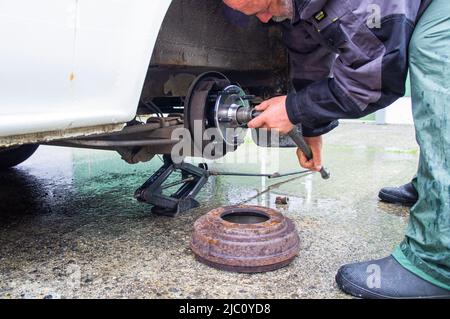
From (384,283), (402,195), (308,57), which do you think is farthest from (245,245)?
(402,195)

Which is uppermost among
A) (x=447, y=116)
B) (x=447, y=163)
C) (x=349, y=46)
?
(x=349, y=46)

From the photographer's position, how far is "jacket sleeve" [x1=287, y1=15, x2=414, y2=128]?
1.00 metres

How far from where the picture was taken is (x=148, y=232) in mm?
1541

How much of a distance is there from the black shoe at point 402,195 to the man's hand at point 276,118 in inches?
36.1

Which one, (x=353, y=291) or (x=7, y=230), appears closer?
(x=353, y=291)

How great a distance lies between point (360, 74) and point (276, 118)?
298mm

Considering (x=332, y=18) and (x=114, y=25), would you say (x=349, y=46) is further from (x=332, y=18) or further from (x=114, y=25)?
(x=114, y=25)

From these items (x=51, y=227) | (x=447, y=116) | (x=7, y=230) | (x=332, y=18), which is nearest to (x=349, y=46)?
(x=332, y=18)

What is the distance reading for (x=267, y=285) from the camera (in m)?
1.13

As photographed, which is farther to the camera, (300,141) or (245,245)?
(300,141)

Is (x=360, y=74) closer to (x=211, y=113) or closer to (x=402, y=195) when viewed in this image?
(x=211, y=113)

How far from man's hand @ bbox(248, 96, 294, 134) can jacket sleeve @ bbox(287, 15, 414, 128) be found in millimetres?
47

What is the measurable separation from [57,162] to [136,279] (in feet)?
6.86

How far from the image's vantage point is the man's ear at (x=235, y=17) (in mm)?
1746
